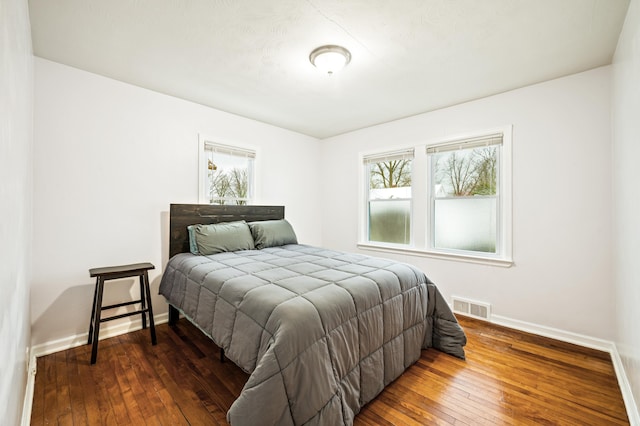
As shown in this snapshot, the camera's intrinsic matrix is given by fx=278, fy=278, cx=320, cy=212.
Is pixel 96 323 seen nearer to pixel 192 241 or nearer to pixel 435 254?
pixel 192 241

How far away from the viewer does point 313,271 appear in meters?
2.16

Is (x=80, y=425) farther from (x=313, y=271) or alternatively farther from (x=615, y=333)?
(x=615, y=333)

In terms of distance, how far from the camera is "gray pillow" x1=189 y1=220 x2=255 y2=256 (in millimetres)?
2855

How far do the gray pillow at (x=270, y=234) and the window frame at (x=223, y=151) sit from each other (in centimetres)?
56

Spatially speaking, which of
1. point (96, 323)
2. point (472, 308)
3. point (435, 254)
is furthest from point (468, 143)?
point (96, 323)

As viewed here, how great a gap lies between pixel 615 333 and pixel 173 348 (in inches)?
145

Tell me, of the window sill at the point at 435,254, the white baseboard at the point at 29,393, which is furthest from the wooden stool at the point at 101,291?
the window sill at the point at 435,254

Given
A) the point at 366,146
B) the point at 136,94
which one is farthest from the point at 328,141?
the point at 136,94

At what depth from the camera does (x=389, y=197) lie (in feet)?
13.1

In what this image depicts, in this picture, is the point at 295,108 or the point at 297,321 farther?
the point at 295,108

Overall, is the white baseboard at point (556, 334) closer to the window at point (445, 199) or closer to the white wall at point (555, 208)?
the white wall at point (555, 208)

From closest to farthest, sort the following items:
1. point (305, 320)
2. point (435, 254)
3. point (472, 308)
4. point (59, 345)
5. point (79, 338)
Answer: point (305, 320) < point (59, 345) < point (79, 338) < point (472, 308) < point (435, 254)

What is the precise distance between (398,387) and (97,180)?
3.06 meters

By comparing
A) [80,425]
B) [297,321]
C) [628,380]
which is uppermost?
[297,321]
